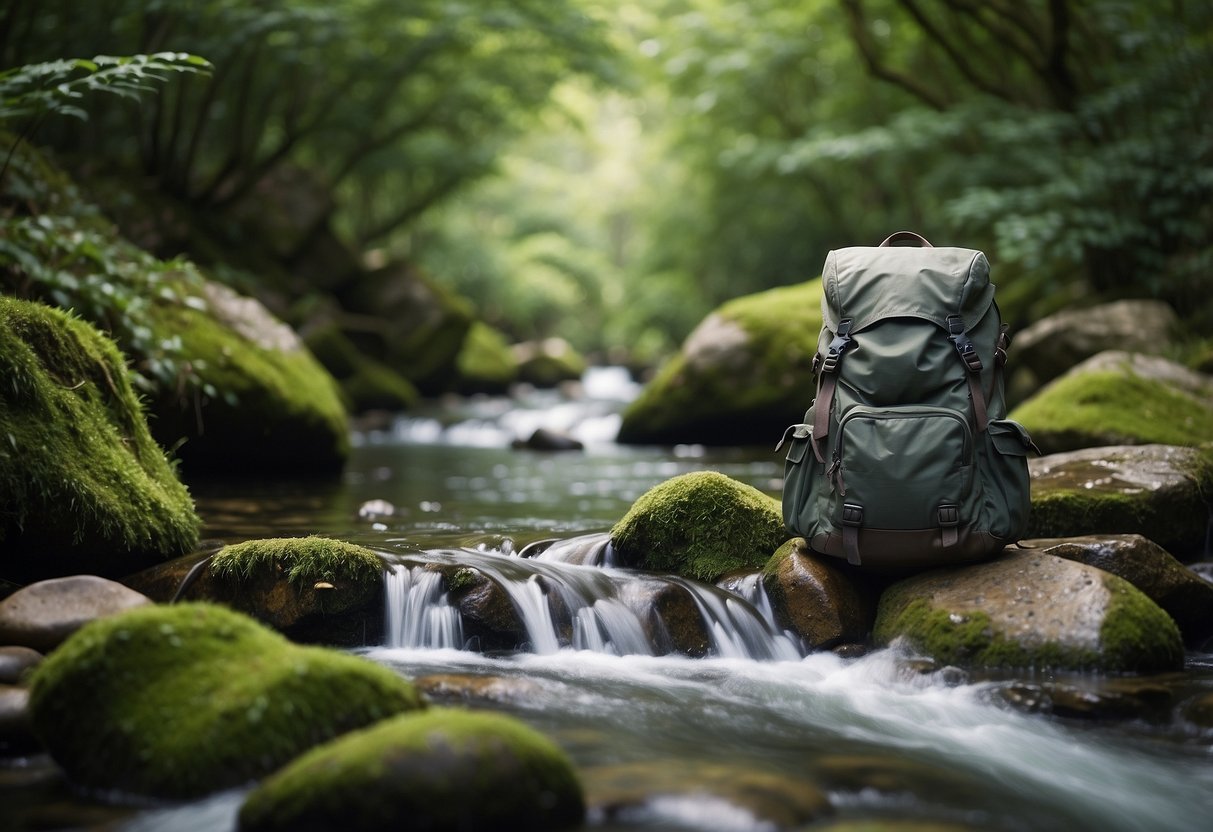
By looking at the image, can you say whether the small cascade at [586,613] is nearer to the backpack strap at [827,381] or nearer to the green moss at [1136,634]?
the backpack strap at [827,381]

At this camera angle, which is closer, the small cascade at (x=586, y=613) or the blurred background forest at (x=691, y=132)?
the small cascade at (x=586, y=613)

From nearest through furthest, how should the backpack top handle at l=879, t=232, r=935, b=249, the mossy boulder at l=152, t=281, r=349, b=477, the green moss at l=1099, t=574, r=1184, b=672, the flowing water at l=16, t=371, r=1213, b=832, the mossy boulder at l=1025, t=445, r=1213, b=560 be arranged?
the flowing water at l=16, t=371, r=1213, b=832 < the green moss at l=1099, t=574, r=1184, b=672 < the backpack top handle at l=879, t=232, r=935, b=249 < the mossy boulder at l=1025, t=445, r=1213, b=560 < the mossy boulder at l=152, t=281, r=349, b=477

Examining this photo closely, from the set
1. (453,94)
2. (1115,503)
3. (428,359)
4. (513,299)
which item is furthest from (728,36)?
(1115,503)

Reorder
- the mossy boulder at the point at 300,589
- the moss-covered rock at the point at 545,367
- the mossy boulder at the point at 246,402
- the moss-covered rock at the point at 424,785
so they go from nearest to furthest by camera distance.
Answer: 1. the moss-covered rock at the point at 424,785
2. the mossy boulder at the point at 300,589
3. the mossy boulder at the point at 246,402
4. the moss-covered rock at the point at 545,367

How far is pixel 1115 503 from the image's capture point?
5.23 metres

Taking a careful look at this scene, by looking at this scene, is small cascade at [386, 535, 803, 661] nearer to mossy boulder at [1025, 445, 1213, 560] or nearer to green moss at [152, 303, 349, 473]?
mossy boulder at [1025, 445, 1213, 560]

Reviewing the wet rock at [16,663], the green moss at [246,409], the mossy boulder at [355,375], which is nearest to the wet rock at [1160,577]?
the wet rock at [16,663]

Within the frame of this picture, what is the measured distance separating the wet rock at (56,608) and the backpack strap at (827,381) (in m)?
2.78

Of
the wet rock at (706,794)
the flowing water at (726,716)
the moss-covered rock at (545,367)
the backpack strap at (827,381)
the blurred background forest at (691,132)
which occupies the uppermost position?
the blurred background forest at (691,132)

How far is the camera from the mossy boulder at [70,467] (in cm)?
435

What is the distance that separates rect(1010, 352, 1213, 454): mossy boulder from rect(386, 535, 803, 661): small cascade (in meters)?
3.46

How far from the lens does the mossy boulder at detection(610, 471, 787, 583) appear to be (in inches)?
198

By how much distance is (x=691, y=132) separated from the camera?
2144 centimetres

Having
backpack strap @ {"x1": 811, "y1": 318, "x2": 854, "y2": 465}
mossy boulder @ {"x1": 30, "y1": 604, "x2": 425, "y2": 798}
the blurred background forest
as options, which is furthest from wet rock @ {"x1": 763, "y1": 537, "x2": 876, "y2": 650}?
the blurred background forest
